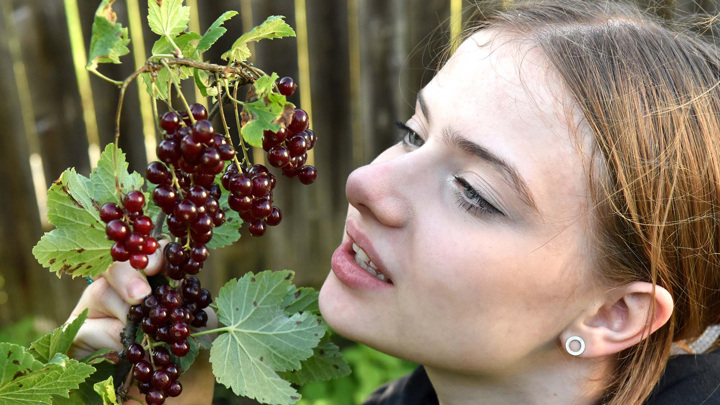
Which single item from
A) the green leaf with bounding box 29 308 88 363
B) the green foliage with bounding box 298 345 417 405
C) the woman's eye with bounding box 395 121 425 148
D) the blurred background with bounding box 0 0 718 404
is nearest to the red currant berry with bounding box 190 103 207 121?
the green leaf with bounding box 29 308 88 363

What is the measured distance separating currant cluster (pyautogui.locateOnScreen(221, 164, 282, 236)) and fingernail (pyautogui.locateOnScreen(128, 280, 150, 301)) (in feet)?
0.62

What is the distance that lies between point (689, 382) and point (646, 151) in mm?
491

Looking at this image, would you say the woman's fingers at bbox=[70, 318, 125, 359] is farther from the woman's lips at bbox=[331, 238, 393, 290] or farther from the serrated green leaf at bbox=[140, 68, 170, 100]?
the serrated green leaf at bbox=[140, 68, 170, 100]

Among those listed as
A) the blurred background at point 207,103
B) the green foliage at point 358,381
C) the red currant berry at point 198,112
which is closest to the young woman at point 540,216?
the red currant berry at point 198,112

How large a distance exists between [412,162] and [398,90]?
2033mm

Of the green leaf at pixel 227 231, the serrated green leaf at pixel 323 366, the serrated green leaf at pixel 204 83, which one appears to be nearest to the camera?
the serrated green leaf at pixel 204 83

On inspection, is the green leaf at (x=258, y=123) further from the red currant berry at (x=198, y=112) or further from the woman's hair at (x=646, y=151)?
the woman's hair at (x=646, y=151)

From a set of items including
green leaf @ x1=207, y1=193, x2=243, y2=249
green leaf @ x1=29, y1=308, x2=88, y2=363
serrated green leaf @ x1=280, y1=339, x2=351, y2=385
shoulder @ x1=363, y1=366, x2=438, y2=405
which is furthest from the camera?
shoulder @ x1=363, y1=366, x2=438, y2=405

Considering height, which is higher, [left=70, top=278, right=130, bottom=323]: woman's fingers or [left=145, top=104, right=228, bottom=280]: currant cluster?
[left=145, top=104, right=228, bottom=280]: currant cluster

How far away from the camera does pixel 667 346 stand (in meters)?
1.22

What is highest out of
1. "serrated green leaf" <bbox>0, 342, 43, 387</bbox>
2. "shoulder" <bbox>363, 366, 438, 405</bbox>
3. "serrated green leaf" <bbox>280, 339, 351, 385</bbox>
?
"serrated green leaf" <bbox>0, 342, 43, 387</bbox>

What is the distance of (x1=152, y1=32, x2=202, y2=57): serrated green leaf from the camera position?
0.73 meters

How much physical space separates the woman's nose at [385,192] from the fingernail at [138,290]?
1.18ft

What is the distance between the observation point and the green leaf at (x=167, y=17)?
2.37 ft
